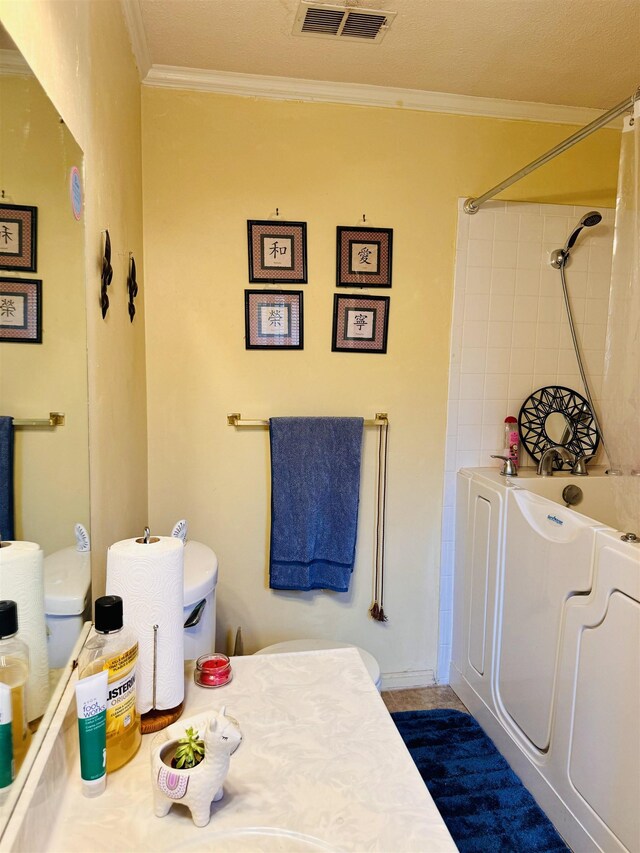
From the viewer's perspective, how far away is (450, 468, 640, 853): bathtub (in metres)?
1.30

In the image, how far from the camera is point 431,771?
174cm

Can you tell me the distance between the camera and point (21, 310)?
2.22 ft

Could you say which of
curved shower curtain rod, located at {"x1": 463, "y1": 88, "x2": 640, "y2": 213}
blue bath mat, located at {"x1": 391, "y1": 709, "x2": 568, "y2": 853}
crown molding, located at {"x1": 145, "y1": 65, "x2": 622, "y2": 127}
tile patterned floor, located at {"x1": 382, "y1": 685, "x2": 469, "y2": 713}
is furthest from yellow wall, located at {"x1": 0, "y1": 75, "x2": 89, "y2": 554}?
tile patterned floor, located at {"x1": 382, "y1": 685, "x2": 469, "y2": 713}

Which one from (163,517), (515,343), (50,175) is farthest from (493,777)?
(50,175)

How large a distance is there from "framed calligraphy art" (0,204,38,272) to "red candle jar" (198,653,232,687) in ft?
2.41

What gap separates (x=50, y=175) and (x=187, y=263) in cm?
118

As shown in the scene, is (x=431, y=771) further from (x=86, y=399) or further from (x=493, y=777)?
(x=86, y=399)

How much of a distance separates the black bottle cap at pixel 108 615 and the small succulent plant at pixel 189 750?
0.18 metres

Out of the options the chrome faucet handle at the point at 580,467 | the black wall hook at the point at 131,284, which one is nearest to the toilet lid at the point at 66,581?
the black wall hook at the point at 131,284

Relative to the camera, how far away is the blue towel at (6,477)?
62 centimetres

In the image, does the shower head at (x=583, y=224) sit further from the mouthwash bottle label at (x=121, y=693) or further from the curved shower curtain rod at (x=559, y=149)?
the mouthwash bottle label at (x=121, y=693)

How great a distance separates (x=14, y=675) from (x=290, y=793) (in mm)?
396

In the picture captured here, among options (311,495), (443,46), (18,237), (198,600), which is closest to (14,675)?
(18,237)

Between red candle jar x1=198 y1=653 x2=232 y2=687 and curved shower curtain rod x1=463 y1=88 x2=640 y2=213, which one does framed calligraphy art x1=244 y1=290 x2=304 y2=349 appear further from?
red candle jar x1=198 y1=653 x2=232 y2=687
